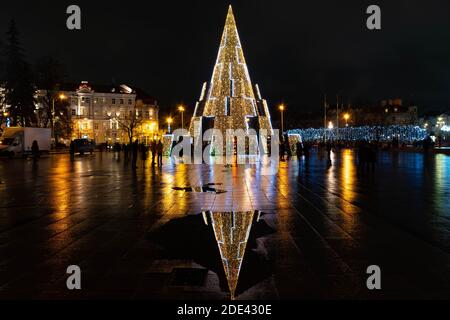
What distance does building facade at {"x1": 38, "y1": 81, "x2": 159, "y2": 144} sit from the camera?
10819 centimetres

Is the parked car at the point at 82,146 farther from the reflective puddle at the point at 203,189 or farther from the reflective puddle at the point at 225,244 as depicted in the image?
the reflective puddle at the point at 225,244

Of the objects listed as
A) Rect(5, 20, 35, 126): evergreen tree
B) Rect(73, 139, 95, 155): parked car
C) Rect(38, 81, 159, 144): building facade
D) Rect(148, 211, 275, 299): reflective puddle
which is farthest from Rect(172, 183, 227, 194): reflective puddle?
Rect(38, 81, 159, 144): building facade

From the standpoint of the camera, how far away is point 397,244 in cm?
736

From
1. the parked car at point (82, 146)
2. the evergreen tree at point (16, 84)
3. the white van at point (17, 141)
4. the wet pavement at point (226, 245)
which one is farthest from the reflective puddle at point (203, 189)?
the evergreen tree at point (16, 84)

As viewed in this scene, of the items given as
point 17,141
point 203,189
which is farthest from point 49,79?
point 203,189

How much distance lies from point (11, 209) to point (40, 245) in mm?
4506

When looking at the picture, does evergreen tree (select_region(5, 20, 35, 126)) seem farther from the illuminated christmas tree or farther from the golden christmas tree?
the golden christmas tree

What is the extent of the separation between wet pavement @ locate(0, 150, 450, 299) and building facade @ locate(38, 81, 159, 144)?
95317mm

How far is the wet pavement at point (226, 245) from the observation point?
5277 mm

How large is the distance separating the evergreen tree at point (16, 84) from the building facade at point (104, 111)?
41744 millimetres

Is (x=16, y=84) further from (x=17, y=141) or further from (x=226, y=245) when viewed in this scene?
(x=226, y=245)

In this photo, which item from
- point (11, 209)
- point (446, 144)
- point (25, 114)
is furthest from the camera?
point (446, 144)

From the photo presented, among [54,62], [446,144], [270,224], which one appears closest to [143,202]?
[270,224]
